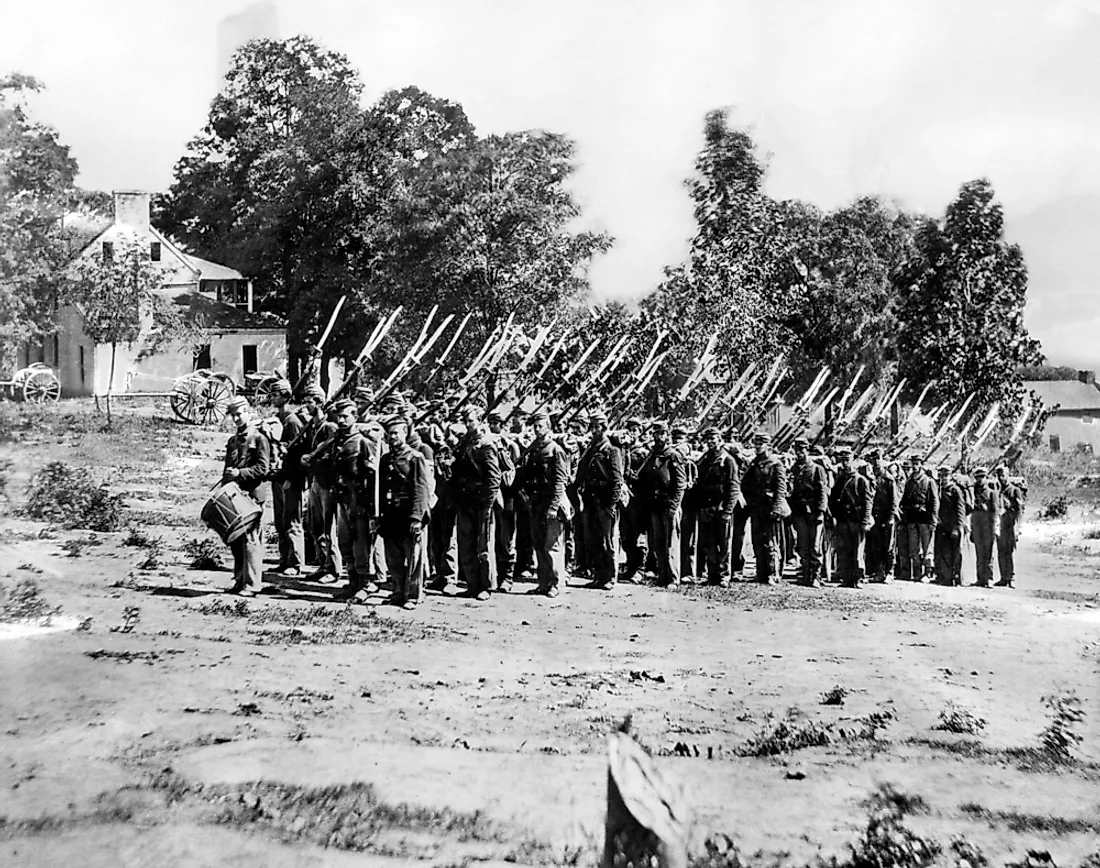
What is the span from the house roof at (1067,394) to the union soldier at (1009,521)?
3.61 feet

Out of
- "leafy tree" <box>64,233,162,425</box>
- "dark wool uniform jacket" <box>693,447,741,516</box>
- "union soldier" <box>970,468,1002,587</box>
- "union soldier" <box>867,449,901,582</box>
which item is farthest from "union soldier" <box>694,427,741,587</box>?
"leafy tree" <box>64,233,162,425</box>

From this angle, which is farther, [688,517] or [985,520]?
[985,520]

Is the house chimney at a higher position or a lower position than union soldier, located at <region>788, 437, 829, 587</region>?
higher

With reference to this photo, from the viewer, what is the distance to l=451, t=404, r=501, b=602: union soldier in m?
8.24

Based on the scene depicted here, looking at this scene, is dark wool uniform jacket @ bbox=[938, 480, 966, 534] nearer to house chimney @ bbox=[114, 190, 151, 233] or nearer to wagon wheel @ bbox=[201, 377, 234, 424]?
wagon wheel @ bbox=[201, 377, 234, 424]

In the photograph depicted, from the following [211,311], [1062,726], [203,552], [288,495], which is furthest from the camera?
[288,495]

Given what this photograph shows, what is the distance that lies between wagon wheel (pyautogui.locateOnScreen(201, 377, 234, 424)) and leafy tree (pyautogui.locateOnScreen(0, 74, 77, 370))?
58.9 inches

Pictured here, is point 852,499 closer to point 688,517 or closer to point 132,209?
point 688,517

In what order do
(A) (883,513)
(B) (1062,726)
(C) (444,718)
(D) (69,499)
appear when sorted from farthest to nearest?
(A) (883,513) → (D) (69,499) → (B) (1062,726) → (C) (444,718)

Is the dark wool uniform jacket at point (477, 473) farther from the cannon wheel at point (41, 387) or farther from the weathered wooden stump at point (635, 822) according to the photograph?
the weathered wooden stump at point (635, 822)

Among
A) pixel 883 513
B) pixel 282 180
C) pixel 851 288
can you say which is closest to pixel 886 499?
pixel 883 513

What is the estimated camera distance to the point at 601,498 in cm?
926

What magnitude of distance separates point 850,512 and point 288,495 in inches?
201

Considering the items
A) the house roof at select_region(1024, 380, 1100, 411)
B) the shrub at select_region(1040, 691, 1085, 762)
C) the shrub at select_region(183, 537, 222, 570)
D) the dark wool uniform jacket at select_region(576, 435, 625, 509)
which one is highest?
the house roof at select_region(1024, 380, 1100, 411)
